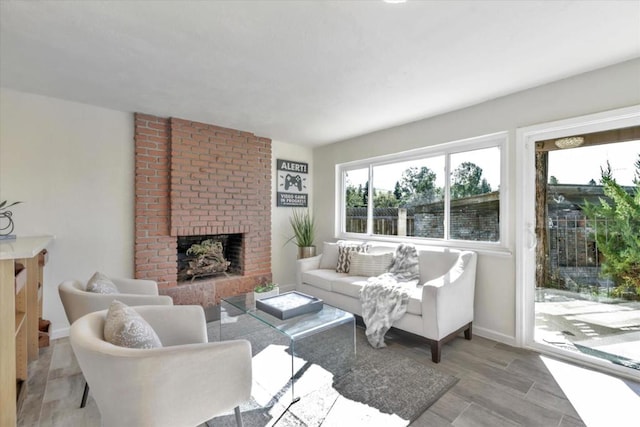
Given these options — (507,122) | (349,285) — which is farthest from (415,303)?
(507,122)

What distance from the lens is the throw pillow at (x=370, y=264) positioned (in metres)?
3.50

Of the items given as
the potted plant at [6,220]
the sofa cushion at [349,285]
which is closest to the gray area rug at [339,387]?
the sofa cushion at [349,285]

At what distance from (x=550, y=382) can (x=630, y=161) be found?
1.84m

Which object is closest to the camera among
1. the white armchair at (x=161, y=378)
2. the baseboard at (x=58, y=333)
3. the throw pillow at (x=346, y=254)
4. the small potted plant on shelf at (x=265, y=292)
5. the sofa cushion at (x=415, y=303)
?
the white armchair at (x=161, y=378)

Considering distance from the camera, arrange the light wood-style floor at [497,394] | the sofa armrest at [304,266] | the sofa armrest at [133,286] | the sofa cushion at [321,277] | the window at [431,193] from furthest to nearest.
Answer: the sofa armrest at [304,266], the sofa cushion at [321,277], the window at [431,193], the sofa armrest at [133,286], the light wood-style floor at [497,394]

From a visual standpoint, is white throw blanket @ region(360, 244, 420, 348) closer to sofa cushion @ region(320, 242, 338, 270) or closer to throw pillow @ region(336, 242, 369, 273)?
throw pillow @ region(336, 242, 369, 273)

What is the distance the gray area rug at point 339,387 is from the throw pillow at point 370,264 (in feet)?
2.85

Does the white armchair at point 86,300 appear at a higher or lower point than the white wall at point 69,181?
lower

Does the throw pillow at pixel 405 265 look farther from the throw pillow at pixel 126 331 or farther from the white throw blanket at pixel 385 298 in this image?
the throw pillow at pixel 126 331

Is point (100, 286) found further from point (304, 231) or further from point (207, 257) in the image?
point (304, 231)

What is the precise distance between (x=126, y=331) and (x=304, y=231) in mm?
3529

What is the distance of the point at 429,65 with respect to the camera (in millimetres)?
2277

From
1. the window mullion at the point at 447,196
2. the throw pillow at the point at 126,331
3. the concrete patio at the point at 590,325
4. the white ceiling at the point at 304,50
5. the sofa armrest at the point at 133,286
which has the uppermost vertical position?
the white ceiling at the point at 304,50

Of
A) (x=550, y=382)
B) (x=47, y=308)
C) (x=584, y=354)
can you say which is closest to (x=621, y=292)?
(x=584, y=354)
